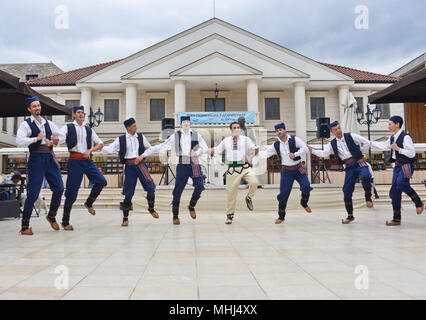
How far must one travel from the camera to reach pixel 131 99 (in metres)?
26.4

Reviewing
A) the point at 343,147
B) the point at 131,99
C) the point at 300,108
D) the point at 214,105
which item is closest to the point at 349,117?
the point at 343,147

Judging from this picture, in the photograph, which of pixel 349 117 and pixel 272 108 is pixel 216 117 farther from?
pixel 349 117

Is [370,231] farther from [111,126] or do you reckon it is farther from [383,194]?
[111,126]

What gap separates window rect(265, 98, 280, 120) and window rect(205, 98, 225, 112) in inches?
135

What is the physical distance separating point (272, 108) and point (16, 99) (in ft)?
75.7

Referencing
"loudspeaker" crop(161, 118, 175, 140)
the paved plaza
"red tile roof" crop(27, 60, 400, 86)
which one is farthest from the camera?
"red tile roof" crop(27, 60, 400, 86)

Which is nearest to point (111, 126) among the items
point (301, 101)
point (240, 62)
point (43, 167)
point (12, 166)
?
point (12, 166)

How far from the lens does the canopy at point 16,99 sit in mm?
6250

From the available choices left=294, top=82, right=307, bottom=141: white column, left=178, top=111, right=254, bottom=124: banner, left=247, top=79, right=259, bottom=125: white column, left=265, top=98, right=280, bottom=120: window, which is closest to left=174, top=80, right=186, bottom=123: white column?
left=178, top=111, right=254, bottom=124: banner

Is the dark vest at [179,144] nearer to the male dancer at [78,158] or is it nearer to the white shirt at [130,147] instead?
the white shirt at [130,147]

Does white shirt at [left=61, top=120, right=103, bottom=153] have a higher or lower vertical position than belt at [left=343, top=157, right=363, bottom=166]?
higher

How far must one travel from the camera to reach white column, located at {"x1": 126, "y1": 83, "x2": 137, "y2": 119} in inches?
1027

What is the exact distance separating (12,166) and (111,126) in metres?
8.21

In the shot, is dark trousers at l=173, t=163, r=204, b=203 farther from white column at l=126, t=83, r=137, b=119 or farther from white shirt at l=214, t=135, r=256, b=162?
white column at l=126, t=83, r=137, b=119
